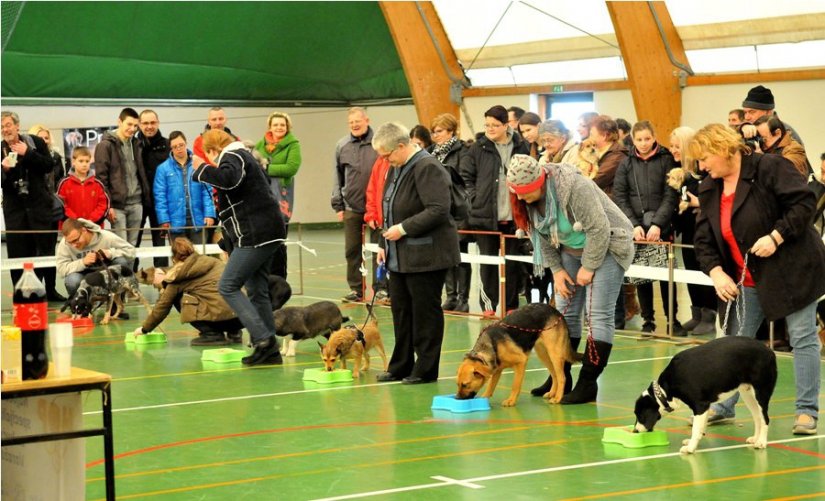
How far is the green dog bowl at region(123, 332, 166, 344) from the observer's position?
10430 mm

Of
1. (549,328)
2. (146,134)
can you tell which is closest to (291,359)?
(549,328)

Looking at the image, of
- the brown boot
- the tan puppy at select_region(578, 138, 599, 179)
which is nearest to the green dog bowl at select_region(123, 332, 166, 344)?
the tan puppy at select_region(578, 138, 599, 179)

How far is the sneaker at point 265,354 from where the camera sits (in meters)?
9.24

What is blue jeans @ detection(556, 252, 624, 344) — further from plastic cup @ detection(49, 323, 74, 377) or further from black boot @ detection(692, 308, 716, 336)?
plastic cup @ detection(49, 323, 74, 377)

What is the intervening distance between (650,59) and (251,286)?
9.97 m

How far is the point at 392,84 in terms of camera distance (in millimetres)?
23422

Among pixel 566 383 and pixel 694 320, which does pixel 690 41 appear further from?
pixel 566 383

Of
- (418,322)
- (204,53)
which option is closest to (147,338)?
(418,322)

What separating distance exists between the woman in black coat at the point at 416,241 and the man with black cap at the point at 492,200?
317cm

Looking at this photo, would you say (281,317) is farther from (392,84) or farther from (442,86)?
(392,84)

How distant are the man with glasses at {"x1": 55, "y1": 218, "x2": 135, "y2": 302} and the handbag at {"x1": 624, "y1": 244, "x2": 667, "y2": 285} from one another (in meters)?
4.75

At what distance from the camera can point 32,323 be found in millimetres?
4570

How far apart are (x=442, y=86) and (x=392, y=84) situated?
203 centimetres

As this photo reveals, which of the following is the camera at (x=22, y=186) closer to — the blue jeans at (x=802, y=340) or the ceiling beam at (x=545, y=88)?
the blue jeans at (x=802, y=340)
